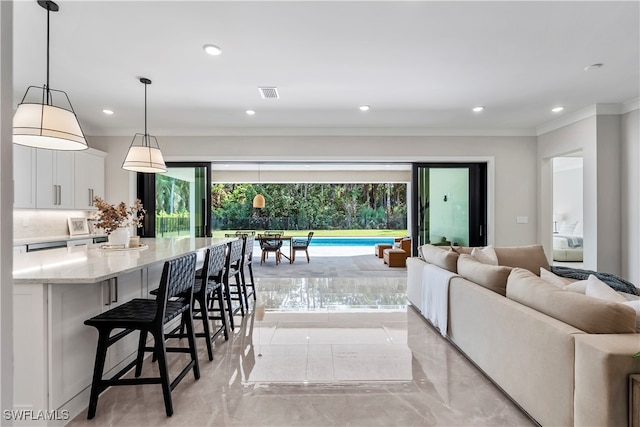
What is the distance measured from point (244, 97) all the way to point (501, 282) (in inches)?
138

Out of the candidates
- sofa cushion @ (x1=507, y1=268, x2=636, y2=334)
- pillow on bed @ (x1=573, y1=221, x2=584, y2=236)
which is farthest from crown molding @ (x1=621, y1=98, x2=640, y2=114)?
pillow on bed @ (x1=573, y1=221, x2=584, y2=236)

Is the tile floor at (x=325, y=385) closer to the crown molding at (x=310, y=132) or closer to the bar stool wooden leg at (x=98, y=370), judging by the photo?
the bar stool wooden leg at (x=98, y=370)

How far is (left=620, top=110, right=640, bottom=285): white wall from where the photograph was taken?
441 centimetres

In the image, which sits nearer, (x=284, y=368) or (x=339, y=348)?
(x=284, y=368)

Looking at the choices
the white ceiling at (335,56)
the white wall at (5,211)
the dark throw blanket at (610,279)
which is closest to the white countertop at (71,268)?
the white wall at (5,211)

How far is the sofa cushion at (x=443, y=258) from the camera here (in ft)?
10.8

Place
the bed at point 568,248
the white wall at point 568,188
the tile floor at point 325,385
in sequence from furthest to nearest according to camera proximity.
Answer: the white wall at point 568,188, the bed at point 568,248, the tile floor at point 325,385

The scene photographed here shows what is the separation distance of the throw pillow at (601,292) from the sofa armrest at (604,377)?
368 millimetres

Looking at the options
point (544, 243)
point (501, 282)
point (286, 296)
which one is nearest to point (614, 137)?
point (544, 243)

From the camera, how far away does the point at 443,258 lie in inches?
134

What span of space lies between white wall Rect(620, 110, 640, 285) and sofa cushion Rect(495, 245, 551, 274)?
69.6 inches

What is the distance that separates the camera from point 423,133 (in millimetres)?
5746

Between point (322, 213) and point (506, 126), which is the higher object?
point (506, 126)

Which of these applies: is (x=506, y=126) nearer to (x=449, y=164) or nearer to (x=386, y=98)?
(x=449, y=164)
